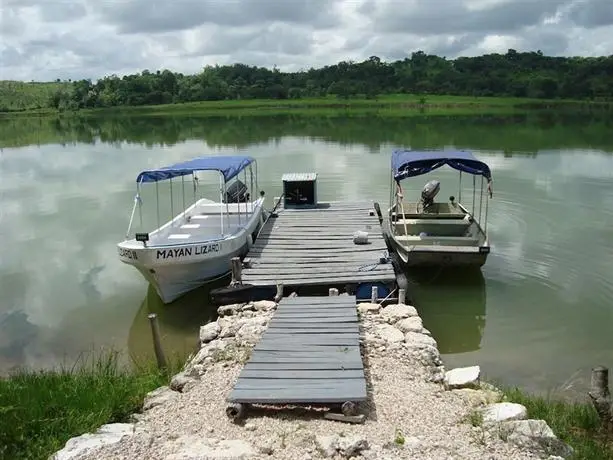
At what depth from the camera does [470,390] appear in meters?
8.27

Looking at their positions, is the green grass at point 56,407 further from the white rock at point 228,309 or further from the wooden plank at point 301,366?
the white rock at point 228,309

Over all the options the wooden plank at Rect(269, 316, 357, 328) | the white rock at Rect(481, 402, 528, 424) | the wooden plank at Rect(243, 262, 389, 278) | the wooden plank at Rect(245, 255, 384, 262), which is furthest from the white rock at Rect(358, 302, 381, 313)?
the white rock at Rect(481, 402, 528, 424)

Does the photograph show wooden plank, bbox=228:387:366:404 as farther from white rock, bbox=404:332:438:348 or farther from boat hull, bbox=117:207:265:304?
boat hull, bbox=117:207:265:304

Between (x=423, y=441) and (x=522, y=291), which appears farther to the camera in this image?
(x=522, y=291)

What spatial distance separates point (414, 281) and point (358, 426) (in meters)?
9.32

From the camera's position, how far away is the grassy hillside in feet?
360

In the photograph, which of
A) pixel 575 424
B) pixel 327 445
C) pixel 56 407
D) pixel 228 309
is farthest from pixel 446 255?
pixel 56 407

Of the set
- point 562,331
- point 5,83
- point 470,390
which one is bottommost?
point 562,331

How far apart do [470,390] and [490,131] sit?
156ft

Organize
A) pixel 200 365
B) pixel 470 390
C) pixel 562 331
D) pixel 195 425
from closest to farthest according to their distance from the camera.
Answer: pixel 195 425 → pixel 470 390 → pixel 200 365 → pixel 562 331

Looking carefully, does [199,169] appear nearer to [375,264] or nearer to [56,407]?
[375,264]

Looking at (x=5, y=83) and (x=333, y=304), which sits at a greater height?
(x=5, y=83)

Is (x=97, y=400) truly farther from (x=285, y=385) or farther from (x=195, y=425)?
(x=285, y=385)

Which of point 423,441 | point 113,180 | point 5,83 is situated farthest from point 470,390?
point 5,83
